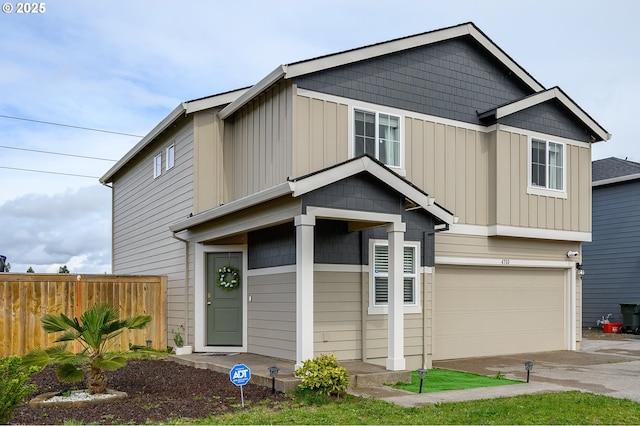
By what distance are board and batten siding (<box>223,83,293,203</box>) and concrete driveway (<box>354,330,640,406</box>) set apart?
184 inches

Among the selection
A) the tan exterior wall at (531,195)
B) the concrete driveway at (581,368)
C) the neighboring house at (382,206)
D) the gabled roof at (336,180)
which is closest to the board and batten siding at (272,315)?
the neighboring house at (382,206)

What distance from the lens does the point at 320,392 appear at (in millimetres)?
8500

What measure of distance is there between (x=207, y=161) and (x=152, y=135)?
9.40 feet

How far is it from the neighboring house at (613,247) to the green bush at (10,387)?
719 inches

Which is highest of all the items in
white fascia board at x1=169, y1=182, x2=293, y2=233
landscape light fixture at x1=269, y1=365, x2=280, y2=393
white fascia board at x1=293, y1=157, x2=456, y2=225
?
white fascia board at x1=293, y1=157, x2=456, y2=225

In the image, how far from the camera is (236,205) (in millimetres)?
10977

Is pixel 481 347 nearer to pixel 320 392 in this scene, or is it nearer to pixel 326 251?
pixel 326 251

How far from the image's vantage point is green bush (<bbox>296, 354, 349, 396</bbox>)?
8508 millimetres

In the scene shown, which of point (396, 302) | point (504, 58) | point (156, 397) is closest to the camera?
point (156, 397)

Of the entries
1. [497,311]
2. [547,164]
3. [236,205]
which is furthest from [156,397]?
[547,164]

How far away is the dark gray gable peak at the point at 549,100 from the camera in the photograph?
14039mm

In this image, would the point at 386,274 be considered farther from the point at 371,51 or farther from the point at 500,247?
the point at 371,51

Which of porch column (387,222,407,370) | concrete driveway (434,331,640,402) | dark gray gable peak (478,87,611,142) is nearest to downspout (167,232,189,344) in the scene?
porch column (387,222,407,370)

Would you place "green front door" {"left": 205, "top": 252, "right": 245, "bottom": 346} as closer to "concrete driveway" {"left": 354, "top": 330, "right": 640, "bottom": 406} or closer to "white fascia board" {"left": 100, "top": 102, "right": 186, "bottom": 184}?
"white fascia board" {"left": 100, "top": 102, "right": 186, "bottom": 184}
